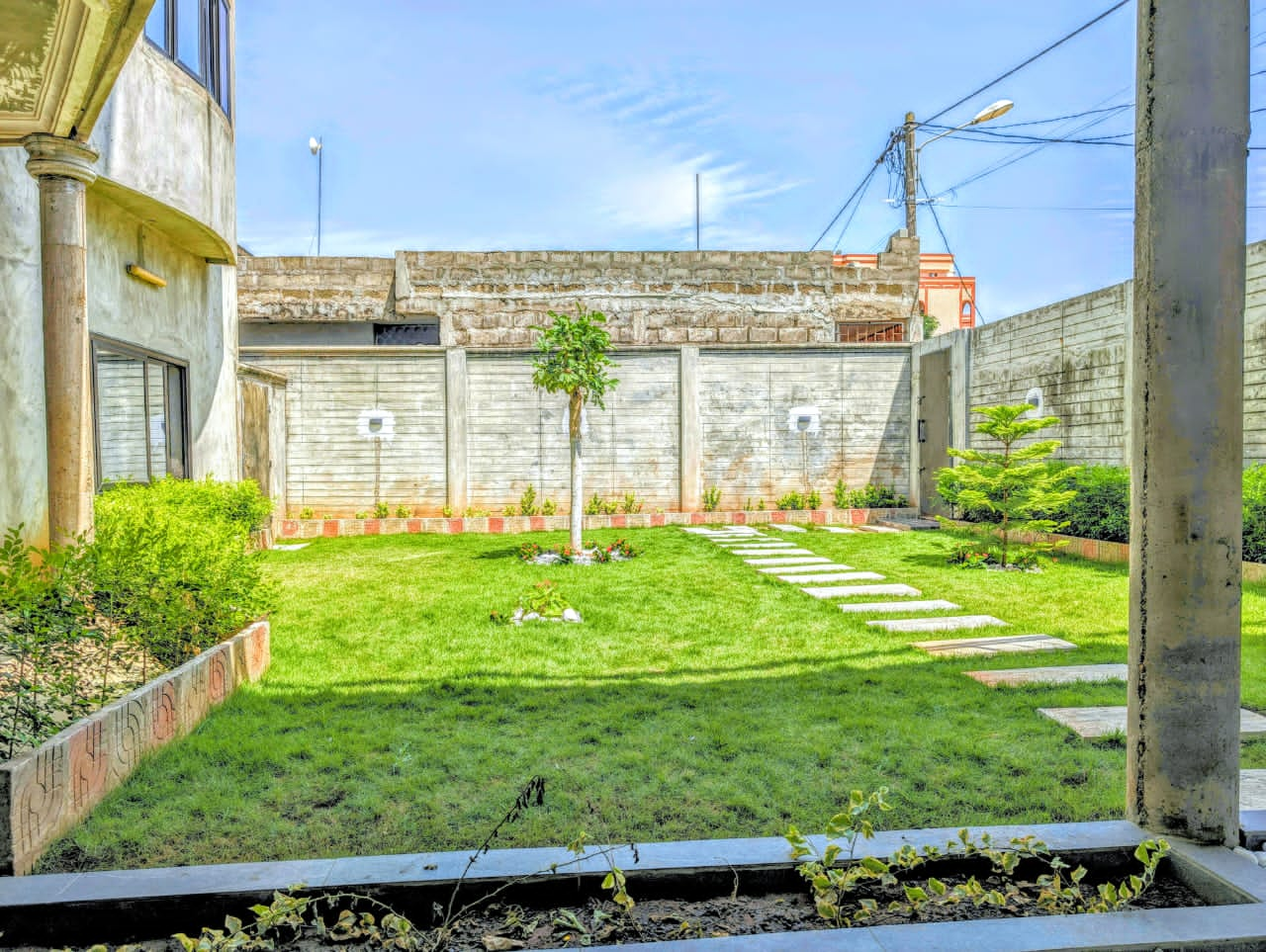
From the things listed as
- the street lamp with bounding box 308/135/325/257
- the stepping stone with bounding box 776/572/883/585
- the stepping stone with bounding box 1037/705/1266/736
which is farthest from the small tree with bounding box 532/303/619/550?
the street lamp with bounding box 308/135/325/257

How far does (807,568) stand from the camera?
8430mm

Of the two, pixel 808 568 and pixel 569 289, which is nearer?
pixel 808 568

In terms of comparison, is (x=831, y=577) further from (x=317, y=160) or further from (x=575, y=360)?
(x=317, y=160)

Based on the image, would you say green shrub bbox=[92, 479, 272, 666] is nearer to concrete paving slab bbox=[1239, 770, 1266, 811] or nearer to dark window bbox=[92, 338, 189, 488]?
dark window bbox=[92, 338, 189, 488]

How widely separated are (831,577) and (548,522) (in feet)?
19.4

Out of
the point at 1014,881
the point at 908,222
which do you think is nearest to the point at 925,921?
the point at 1014,881

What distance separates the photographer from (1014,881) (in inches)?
82.4

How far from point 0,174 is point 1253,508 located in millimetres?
10213

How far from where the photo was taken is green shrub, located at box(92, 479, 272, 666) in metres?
3.67

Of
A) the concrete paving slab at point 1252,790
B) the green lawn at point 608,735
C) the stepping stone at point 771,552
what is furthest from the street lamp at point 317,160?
the concrete paving slab at point 1252,790

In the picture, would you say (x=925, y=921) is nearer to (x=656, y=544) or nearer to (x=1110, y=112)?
(x=656, y=544)

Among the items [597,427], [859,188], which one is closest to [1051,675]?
[597,427]

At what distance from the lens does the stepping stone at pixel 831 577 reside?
7.68 m

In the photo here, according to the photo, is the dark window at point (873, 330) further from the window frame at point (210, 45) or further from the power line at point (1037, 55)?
the window frame at point (210, 45)
